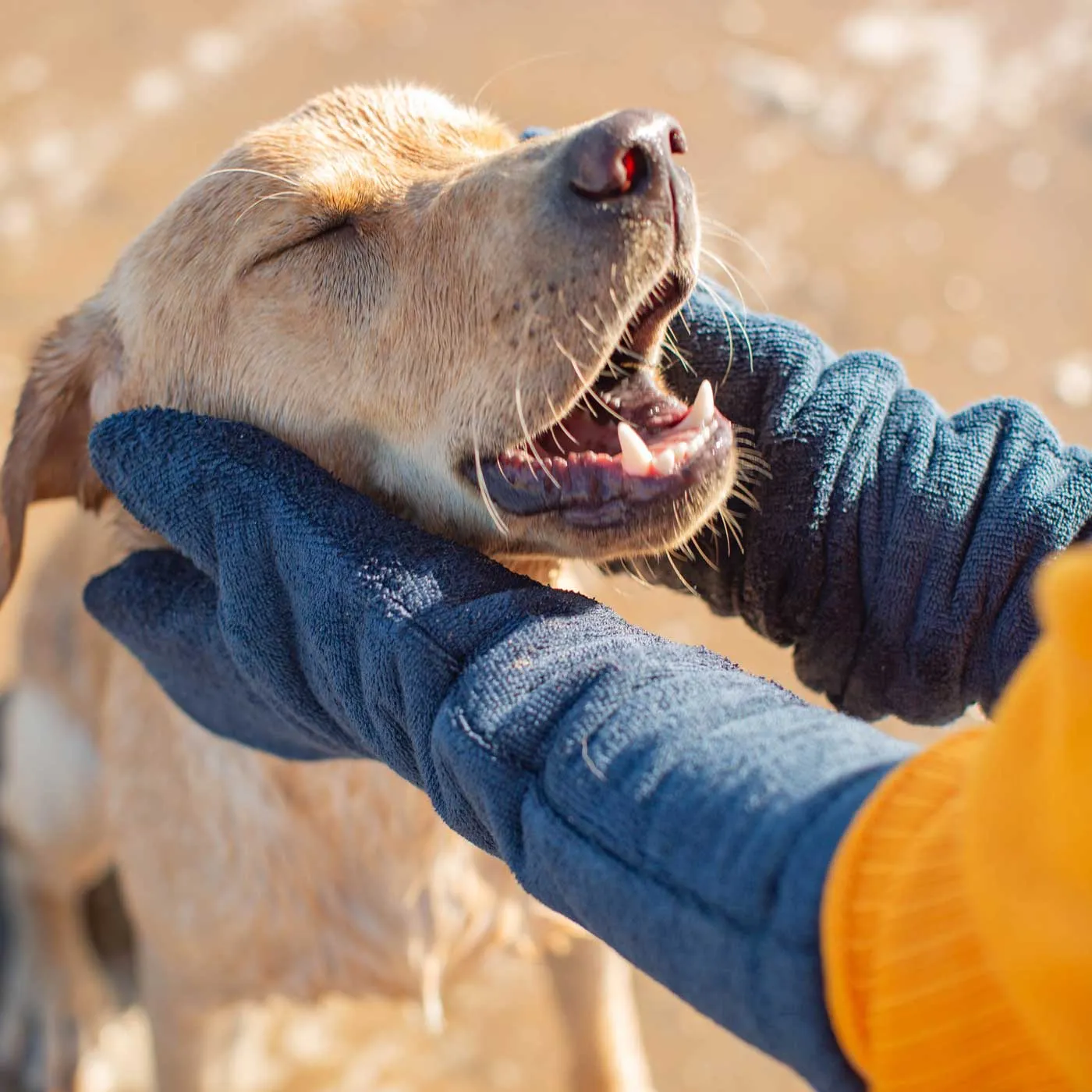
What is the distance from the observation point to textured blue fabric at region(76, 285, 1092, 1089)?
3.87ft

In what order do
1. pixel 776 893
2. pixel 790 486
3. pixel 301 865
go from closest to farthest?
pixel 776 893, pixel 790 486, pixel 301 865

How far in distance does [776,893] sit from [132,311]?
1.75m

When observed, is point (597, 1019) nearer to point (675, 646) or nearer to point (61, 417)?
point (675, 646)

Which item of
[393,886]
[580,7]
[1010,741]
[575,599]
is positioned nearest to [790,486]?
[575,599]

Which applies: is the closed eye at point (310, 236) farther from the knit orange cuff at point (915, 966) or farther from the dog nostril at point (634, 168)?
the knit orange cuff at point (915, 966)

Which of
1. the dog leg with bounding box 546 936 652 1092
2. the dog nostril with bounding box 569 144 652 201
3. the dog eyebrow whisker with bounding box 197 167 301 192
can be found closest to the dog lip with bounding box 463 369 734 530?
the dog nostril with bounding box 569 144 652 201

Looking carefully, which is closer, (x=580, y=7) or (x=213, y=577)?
(x=213, y=577)

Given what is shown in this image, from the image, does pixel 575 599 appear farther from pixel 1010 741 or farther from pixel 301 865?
pixel 301 865

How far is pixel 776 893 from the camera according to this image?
1.13 meters

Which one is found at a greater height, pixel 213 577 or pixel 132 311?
pixel 132 311

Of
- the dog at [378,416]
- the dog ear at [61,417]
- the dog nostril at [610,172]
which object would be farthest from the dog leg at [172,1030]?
the dog nostril at [610,172]

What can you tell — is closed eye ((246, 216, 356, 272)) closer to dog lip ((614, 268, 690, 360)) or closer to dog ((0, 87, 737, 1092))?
dog ((0, 87, 737, 1092))

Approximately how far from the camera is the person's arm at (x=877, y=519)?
1845mm

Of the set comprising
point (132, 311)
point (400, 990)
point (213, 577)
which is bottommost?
point (400, 990)
